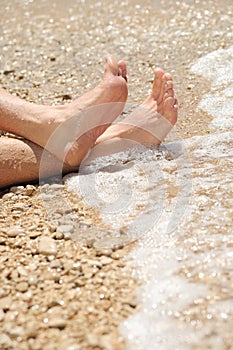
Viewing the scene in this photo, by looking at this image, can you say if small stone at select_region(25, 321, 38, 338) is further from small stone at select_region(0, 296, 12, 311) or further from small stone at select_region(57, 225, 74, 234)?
small stone at select_region(57, 225, 74, 234)

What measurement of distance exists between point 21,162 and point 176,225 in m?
0.66

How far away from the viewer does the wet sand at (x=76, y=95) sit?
1.42m

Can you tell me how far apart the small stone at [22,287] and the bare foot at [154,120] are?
795 mm

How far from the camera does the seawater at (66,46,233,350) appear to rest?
4.51ft

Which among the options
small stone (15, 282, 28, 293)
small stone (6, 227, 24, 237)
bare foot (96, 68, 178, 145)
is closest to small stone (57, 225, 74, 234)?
small stone (6, 227, 24, 237)

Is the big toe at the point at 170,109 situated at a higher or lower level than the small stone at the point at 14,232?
higher

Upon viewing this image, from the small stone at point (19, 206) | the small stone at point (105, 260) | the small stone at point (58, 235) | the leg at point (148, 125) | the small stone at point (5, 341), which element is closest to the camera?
the small stone at point (5, 341)

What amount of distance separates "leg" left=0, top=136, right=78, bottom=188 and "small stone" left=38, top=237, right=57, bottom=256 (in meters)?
0.39

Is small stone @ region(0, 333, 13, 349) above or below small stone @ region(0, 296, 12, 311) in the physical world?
below

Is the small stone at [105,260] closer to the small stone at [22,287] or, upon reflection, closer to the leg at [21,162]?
the small stone at [22,287]

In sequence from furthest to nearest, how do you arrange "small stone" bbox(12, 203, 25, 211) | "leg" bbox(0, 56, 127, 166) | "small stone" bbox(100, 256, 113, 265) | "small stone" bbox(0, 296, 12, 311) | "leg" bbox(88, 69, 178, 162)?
"leg" bbox(88, 69, 178, 162), "leg" bbox(0, 56, 127, 166), "small stone" bbox(12, 203, 25, 211), "small stone" bbox(100, 256, 113, 265), "small stone" bbox(0, 296, 12, 311)

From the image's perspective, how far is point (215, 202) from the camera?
1791 millimetres

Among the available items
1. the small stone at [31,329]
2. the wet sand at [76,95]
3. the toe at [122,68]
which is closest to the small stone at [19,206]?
the wet sand at [76,95]

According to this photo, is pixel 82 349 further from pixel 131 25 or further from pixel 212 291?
pixel 131 25
